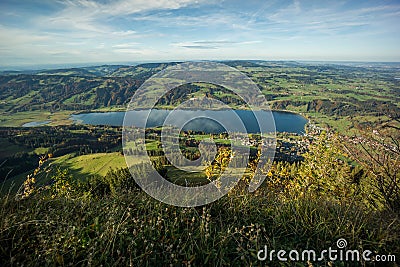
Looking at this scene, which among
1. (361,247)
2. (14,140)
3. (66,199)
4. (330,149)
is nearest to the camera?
(361,247)

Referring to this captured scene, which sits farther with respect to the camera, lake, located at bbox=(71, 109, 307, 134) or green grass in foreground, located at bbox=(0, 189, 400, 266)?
lake, located at bbox=(71, 109, 307, 134)

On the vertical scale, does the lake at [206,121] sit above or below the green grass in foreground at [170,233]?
below

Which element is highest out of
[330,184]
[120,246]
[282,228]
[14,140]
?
[120,246]

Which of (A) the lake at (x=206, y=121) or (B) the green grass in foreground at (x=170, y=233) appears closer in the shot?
(B) the green grass in foreground at (x=170, y=233)

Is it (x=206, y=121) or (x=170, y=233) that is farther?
(x=206, y=121)

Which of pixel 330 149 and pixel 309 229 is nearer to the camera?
pixel 309 229

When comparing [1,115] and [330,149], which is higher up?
[330,149]

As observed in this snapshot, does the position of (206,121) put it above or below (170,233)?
below

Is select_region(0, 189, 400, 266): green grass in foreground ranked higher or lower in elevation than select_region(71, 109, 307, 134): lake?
higher

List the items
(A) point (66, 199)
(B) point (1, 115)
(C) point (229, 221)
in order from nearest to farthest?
(C) point (229, 221), (A) point (66, 199), (B) point (1, 115)

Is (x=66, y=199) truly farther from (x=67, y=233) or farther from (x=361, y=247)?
(x=361, y=247)

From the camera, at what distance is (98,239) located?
104 inches

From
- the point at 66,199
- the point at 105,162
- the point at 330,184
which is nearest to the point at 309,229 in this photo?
the point at 66,199

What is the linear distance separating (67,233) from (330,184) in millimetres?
8399
